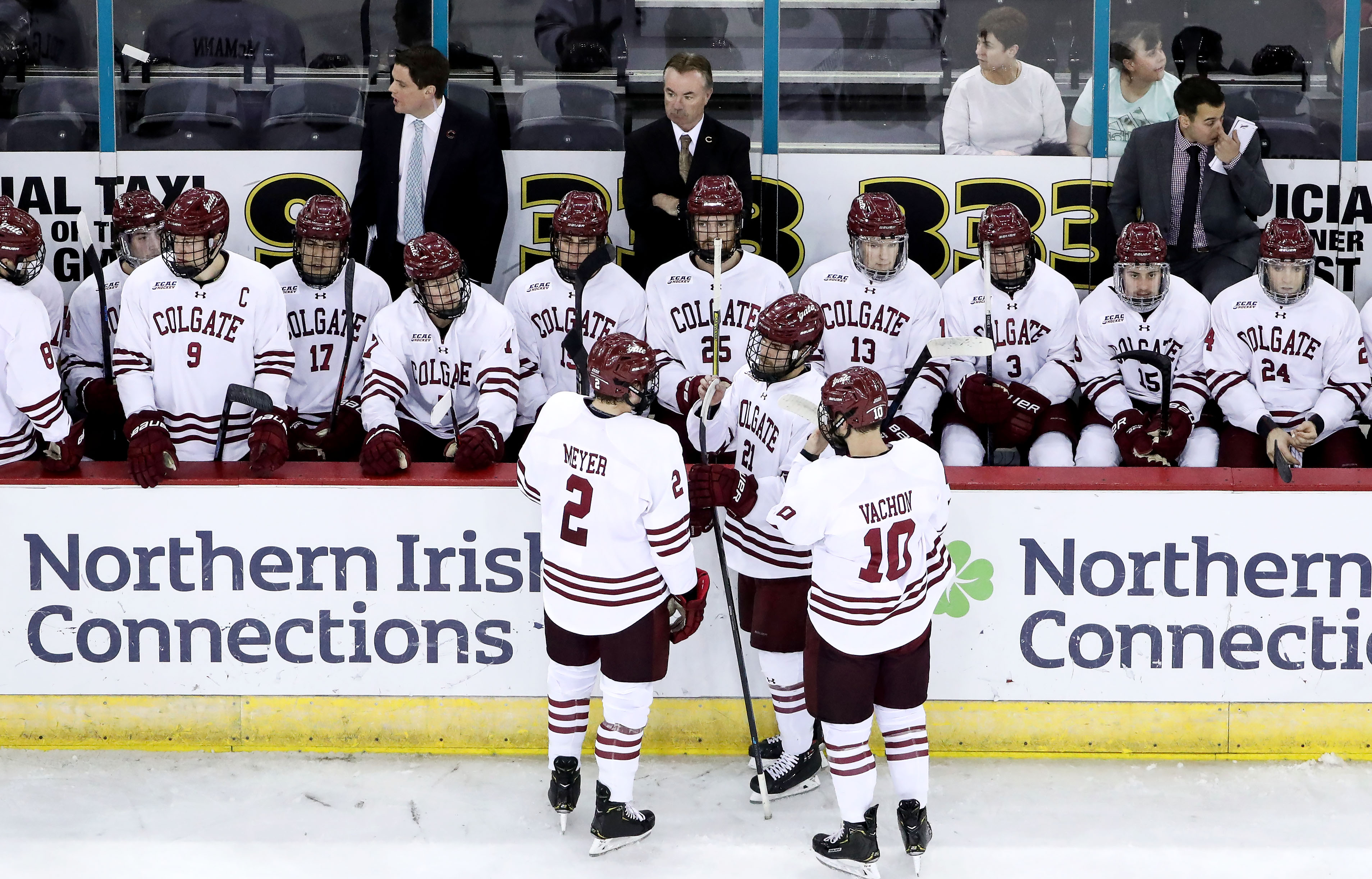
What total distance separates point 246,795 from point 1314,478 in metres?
3.07

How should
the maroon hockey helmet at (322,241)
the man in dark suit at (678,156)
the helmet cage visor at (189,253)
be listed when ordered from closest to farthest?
1. the helmet cage visor at (189,253)
2. the maroon hockey helmet at (322,241)
3. the man in dark suit at (678,156)

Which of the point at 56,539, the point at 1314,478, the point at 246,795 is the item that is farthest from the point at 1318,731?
the point at 56,539

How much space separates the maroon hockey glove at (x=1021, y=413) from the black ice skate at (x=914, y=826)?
64.0 inches

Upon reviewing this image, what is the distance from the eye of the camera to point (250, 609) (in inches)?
166

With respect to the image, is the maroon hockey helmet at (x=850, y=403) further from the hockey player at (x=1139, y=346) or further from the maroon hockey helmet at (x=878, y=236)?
the hockey player at (x=1139, y=346)

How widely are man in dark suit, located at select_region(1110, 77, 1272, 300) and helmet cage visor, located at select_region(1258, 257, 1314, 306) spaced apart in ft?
1.13

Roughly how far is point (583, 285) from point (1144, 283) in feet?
6.26

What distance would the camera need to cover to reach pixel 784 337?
383 cm

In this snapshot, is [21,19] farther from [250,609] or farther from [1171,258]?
[1171,258]

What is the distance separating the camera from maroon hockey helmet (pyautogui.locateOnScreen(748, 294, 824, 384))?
3.83 meters

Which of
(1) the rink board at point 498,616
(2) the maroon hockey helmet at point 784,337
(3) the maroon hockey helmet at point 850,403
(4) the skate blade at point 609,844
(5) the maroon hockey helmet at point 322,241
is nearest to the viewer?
(3) the maroon hockey helmet at point 850,403

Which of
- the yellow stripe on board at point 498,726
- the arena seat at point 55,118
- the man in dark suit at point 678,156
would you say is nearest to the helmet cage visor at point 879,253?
the man in dark suit at point 678,156

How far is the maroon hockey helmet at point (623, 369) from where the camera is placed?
141 inches

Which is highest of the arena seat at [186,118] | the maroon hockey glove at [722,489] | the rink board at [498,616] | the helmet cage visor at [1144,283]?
the arena seat at [186,118]
